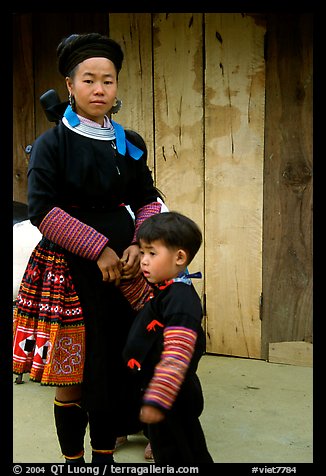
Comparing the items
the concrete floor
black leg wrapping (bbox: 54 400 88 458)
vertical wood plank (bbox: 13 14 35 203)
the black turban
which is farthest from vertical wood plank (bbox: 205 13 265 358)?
black leg wrapping (bbox: 54 400 88 458)

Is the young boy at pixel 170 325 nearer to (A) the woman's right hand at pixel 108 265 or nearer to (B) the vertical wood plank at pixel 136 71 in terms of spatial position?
(A) the woman's right hand at pixel 108 265

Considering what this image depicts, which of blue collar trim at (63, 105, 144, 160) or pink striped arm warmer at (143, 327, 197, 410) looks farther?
blue collar trim at (63, 105, 144, 160)

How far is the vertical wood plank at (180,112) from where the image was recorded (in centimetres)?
378

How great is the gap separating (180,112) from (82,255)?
6.02ft

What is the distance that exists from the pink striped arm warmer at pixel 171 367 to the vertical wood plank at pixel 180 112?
78.0 inches

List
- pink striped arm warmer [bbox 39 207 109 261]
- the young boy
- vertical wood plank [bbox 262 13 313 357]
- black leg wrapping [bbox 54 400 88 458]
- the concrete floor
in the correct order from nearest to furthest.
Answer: the young boy
pink striped arm warmer [bbox 39 207 109 261]
black leg wrapping [bbox 54 400 88 458]
the concrete floor
vertical wood plank [bbox 262 13 313 357]

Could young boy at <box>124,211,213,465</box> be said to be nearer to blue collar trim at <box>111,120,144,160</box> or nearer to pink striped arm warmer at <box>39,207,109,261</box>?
pink striped arm warmer at <box>39,207,109,261</box>

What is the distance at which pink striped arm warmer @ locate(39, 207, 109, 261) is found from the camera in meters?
2.23

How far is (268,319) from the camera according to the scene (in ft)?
12.8

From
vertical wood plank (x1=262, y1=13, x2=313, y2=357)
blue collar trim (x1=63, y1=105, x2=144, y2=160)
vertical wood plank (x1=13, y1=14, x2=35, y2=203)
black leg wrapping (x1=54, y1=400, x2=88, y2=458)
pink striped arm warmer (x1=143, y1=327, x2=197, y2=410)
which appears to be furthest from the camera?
vertical wood plank (x1=13, y1=14, x2=35, y2=203)

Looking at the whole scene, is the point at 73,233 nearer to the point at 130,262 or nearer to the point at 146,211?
the point at 130,262

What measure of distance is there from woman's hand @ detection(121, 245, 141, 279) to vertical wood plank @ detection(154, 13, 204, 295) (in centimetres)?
161

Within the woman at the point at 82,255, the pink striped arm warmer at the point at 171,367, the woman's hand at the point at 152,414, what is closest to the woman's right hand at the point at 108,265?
the woman at the point at 82,255
